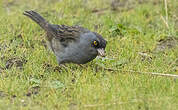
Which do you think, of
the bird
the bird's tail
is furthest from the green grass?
the bird's tail

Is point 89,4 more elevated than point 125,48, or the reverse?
point 89,4

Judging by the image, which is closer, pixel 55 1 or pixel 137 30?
pixel 137 30

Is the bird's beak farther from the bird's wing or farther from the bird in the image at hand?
the bird's wing

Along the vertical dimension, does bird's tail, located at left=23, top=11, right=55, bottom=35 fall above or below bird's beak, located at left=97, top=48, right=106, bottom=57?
above

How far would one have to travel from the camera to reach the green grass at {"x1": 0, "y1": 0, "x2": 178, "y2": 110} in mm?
5031

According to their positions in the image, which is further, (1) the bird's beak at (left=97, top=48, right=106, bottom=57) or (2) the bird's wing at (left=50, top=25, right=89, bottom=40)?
(2) the bird's wing at (left=50, top=25, right=89, bottom=40)

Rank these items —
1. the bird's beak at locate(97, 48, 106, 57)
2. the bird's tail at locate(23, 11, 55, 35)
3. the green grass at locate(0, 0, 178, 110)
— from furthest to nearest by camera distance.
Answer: the bird's tail at locate(23, 11, 55, 35)
the bird's beak at locate(97, 48, 106, 57)
the green grass at locate(0, 0, 178, 110)

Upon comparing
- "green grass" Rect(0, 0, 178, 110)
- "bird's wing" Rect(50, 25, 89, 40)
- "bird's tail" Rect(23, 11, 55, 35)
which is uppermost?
"bird's tail" Rect(23, 11, 55, 35)

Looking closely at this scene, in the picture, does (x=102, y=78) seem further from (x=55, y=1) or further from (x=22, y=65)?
(x=55, y=1)

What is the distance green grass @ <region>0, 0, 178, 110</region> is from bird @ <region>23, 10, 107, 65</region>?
20 centimetres

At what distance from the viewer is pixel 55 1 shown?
999 centimetres

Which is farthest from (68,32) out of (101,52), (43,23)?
(101,52)

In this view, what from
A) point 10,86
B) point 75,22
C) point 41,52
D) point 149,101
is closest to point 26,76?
point 10,86

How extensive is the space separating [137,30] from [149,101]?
3.45 meters
